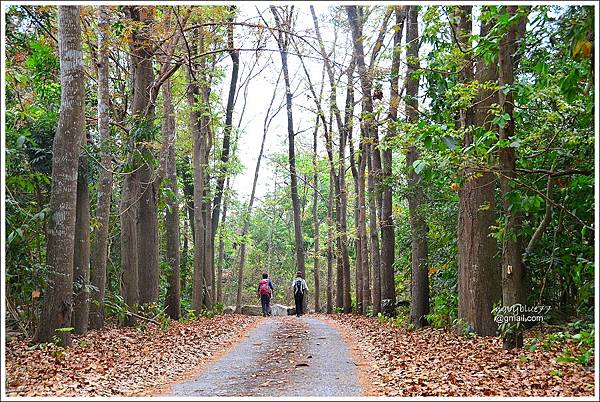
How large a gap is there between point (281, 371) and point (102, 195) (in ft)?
20.5

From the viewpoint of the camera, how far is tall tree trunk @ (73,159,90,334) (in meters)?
12.1

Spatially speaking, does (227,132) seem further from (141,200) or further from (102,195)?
(102,195)

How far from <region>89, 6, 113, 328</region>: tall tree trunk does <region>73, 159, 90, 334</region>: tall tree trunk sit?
0.72 m

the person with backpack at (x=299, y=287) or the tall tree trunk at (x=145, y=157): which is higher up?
the tall tree trunk at (x=145, y=157)

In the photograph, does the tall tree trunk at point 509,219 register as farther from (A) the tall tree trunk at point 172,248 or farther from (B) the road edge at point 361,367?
(A) the tall tree trunk at point 172,248

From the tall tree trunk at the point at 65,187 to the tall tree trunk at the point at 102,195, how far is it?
88.3 inches

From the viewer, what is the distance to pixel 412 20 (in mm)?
15062

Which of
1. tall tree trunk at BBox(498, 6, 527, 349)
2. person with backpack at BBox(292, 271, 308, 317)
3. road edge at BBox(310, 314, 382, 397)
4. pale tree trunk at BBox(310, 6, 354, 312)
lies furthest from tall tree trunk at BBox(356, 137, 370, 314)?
tall tree trunk at BBox(498, 6, 527, 349)

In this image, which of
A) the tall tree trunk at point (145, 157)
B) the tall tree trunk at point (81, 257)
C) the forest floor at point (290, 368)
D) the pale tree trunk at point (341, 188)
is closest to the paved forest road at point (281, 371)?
the forest floor at point (290, 368)

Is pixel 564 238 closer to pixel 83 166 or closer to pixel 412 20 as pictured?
pixel 412 20

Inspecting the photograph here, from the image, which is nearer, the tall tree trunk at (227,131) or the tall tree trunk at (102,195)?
the tall tree trunk at (102,195)

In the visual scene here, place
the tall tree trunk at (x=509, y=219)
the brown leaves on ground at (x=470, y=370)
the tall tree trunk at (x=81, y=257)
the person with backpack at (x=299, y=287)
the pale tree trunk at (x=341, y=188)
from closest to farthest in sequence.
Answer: the brown leaves on ground at (x=470, y=370) < the tall tree trunk at (x=509, y=219) < the tall tree trunk at (x=81, y=257) < the pale tree trunk at (x=341, y=188) < the person with backpack at (x=299, y=287)

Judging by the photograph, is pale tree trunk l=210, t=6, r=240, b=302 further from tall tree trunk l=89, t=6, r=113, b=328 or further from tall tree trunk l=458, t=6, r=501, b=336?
tall tree trunk l=458, t=6, r=501, b=336

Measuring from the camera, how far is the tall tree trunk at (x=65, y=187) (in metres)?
10.5
